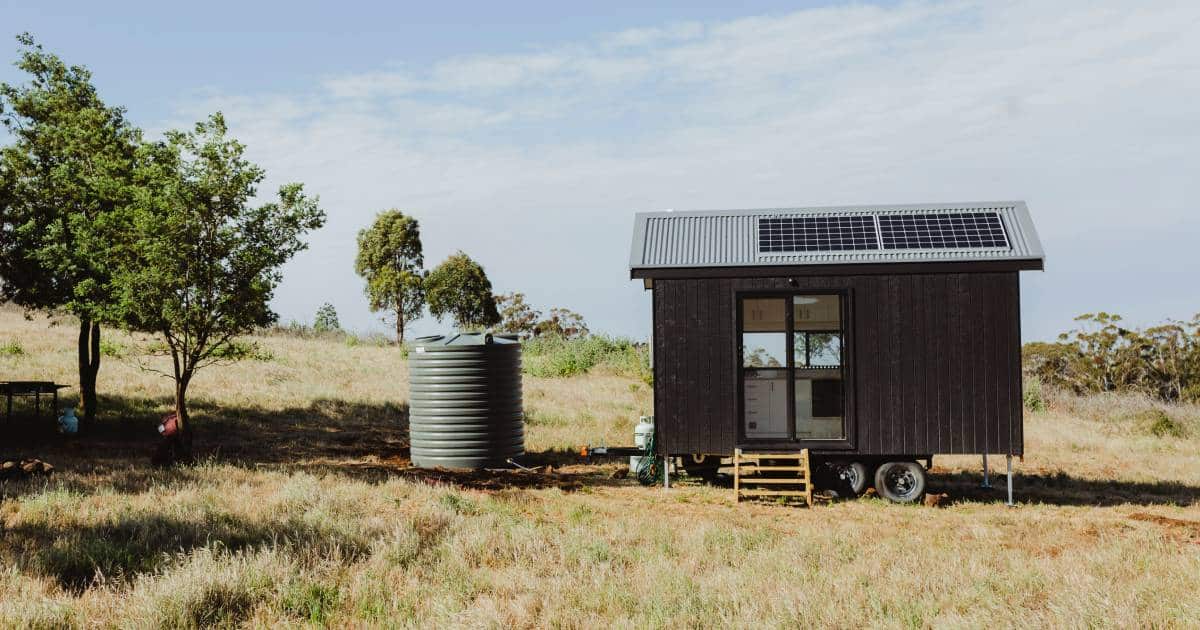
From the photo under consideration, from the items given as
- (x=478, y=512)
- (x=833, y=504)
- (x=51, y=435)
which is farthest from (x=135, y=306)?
(x=833, y=504)

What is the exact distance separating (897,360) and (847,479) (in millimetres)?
2084

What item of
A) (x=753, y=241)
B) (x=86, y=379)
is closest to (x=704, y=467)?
(x=753, y=241)

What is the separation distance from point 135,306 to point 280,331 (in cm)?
2949

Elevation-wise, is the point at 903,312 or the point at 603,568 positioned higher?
the point at 903,312

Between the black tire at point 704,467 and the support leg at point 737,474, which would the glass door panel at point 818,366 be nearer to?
the support leg at point 737,474

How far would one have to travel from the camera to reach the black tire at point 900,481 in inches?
551

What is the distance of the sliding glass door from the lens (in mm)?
14239

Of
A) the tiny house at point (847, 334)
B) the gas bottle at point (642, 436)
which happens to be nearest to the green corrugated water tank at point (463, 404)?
the gas bottle at point (642, 436)

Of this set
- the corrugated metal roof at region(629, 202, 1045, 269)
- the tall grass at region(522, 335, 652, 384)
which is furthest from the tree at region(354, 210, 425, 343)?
the corrugated metal roof at region(629, 202, 1045, 269)

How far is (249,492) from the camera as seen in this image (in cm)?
1246

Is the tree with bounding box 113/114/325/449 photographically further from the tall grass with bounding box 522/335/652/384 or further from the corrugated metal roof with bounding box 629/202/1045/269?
the tall grass with bounding box 522/335/652/384

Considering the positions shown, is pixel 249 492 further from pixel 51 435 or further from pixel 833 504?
pixel 51 435

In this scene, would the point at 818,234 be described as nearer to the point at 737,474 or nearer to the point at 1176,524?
the point at 737,474

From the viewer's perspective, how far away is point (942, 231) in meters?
14.2
